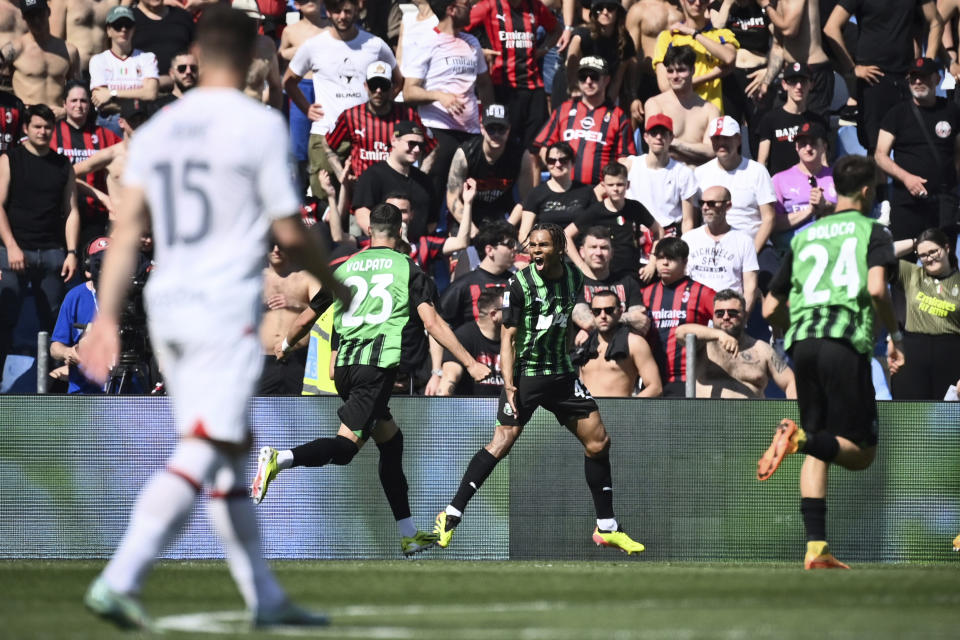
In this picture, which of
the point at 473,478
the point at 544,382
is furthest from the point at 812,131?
the point at 473,478

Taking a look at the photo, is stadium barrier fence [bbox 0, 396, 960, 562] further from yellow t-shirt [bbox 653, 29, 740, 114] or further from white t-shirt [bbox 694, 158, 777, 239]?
yellow t-shirt [bbox 653, 29, 740, 114]

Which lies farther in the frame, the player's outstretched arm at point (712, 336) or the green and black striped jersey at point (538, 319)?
the player's outstretched arm at point (712, 336)

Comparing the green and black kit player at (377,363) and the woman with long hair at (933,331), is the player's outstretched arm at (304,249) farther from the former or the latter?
the woman with long hair at (933,331)

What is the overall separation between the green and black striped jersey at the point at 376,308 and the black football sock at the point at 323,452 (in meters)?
0.58

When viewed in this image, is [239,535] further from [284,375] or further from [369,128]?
[369,128]

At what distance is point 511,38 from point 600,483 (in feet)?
22.0

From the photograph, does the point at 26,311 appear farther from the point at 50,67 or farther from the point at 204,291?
the point at 204,291

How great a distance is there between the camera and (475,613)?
6.21 m

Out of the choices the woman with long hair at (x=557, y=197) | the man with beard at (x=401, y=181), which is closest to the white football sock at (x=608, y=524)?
the woman with long hair at (x=557, y=197)

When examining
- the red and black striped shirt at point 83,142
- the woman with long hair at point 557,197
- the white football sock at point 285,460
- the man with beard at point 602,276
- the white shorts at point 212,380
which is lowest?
the white football sock at point 285,460

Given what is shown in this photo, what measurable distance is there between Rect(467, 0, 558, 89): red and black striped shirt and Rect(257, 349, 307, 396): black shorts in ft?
15.2

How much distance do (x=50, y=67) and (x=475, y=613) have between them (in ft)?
35.2

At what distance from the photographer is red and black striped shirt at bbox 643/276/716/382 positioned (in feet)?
42.0

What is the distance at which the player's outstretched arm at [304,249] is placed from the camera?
5512 mm
